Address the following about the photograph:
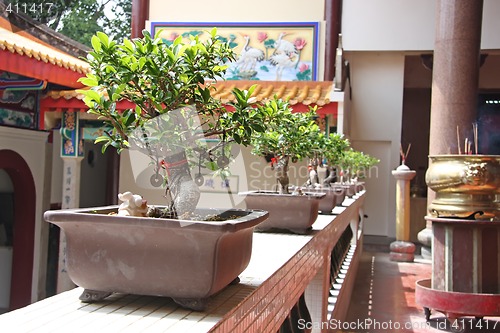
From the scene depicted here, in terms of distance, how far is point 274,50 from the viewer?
10211 millimetres

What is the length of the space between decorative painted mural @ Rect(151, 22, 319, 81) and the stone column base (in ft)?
9.70

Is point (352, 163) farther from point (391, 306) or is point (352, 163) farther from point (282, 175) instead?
point (282, 175)

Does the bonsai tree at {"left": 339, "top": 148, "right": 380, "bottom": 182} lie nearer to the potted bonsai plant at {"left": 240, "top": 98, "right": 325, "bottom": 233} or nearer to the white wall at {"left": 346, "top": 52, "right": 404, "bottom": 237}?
the white wall at {"left": 346, "top": 52, "right": 404, "bottom": 237}

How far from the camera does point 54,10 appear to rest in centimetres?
1525

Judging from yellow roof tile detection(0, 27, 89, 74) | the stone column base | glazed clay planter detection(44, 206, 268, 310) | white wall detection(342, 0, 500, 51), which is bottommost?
the stone column base

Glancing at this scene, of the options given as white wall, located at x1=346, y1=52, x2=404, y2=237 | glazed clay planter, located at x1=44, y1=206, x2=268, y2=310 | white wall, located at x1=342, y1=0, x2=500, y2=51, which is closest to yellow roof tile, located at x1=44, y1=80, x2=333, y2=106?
white wall, located at x1=342, y1=0, x2=500, y2=51

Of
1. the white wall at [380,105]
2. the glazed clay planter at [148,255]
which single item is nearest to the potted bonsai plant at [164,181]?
the glazed clay planter at [148,255]

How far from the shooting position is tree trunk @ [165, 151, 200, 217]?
1.69m

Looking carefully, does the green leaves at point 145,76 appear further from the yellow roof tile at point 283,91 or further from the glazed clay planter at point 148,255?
the yellow roof tile at point 283,91

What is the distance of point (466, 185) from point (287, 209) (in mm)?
1718

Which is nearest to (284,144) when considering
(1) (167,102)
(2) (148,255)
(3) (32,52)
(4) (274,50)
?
(1) (167,102)

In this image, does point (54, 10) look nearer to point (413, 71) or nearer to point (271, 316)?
point (413, 71)

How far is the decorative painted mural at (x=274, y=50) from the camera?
33.1ft

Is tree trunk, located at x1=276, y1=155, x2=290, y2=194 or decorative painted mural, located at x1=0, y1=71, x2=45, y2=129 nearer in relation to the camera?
tree trunk, located at x1=276, y1=155, x2=290, y2=194
